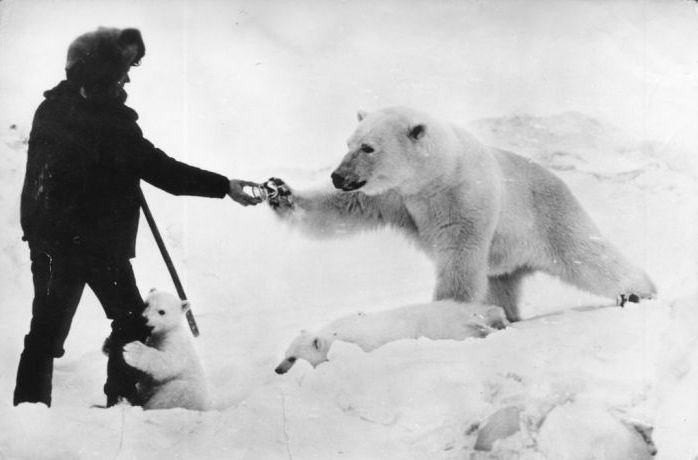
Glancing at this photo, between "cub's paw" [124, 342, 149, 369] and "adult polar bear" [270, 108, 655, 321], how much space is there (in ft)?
2.88

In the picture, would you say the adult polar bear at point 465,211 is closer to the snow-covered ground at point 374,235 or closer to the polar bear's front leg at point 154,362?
the snow-covered ground at point 374,235

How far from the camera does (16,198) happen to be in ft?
11.1

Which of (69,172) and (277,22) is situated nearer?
(69,172)

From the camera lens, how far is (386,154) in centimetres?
332

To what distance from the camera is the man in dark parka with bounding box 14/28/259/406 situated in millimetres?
3252

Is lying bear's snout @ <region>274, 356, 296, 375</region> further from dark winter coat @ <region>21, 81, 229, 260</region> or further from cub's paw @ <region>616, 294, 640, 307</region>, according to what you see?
cub's paw @ <region>616, 294, 640, 307</region>

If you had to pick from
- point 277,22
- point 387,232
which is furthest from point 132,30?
point 387,232

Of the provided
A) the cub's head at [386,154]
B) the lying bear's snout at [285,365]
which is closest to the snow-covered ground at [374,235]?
the lying bear's snout at [285,365]

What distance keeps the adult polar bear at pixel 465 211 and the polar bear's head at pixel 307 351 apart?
0.51 m

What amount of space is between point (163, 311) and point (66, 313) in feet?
1.45

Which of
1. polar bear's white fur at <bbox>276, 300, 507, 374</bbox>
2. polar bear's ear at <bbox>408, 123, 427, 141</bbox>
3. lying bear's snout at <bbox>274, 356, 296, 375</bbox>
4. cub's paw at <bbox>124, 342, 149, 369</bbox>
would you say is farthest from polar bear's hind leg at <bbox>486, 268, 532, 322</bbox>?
cub's paw at <bbox>124, 342, 149, 369</bbox>

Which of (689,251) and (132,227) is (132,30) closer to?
(132,227)

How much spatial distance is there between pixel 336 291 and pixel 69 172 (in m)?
1.31

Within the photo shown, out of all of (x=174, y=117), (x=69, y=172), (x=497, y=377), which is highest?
(x=174, y=117)
